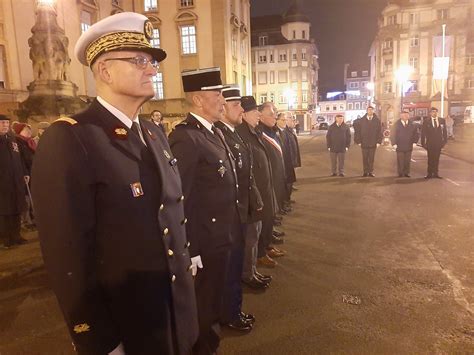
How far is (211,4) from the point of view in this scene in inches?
1275

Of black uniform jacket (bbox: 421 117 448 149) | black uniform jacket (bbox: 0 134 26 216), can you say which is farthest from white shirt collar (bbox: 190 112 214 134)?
black uniform jacket (bbox: 421 117 448 149)

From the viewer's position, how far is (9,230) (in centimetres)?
704

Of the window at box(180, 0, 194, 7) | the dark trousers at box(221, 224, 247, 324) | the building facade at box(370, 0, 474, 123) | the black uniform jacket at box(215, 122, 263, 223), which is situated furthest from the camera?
the building facade at box(370, 0, 474, 123)

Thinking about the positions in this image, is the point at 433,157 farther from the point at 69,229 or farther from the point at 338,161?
the point at 69,229

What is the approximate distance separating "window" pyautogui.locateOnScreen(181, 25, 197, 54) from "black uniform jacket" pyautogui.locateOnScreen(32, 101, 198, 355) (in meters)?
33.1

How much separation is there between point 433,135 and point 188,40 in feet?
82.1

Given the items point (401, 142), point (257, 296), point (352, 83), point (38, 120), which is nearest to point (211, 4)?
point (38, 120)

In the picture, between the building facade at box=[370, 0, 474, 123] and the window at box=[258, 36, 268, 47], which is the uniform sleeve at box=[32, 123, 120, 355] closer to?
the building facade at box=[370, 0, 474, 123]

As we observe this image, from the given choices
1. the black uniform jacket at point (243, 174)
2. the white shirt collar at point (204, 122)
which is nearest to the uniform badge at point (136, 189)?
the white shirt collar at point (204, 122)

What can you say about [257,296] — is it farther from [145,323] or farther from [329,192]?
[329,192]

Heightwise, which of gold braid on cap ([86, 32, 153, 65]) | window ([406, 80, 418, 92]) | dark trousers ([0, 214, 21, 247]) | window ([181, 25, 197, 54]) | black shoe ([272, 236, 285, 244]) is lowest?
black shoe ([272, 236, 285, 244])

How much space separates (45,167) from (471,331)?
4.12m

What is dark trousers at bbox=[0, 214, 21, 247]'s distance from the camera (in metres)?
6.98

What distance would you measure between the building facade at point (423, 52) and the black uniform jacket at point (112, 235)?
2188 inches
